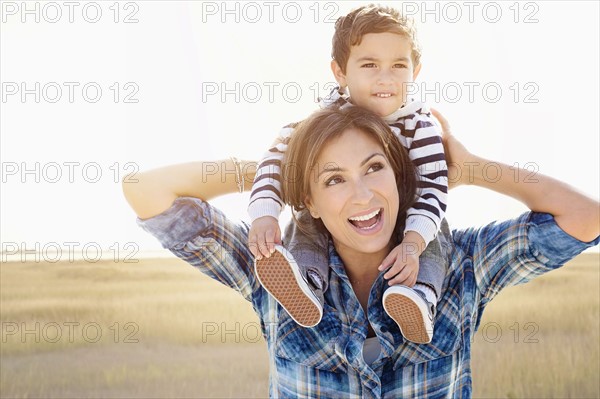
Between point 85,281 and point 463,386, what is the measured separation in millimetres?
4808

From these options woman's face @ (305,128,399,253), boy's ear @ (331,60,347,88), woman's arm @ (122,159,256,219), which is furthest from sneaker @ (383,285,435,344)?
boy's ear @ (331,60,347,88)

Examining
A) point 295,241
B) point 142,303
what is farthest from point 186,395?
point 295,241

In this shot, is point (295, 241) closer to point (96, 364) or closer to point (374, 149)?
point (374, 149)

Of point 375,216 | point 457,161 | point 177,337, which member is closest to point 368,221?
point 375,216

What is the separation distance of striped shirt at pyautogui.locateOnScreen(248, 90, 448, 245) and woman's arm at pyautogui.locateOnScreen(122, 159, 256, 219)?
0.13 m

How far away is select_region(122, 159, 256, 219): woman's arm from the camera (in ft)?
8.23

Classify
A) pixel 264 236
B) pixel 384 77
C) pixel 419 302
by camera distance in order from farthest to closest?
pixel 384 77 < pixel 264 236 < pixel 419 302

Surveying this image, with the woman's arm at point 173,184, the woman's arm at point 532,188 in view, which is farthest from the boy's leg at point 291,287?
the woman's arm at point 532,188

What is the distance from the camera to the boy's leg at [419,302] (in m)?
2.35

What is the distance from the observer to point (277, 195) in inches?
104

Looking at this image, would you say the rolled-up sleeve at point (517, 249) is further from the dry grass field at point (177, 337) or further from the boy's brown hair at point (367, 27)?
the dry grass field at point (177, 337)

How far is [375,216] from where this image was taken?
8.36 feet

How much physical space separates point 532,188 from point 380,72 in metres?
0.74

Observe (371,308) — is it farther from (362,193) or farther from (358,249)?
(362,193)
